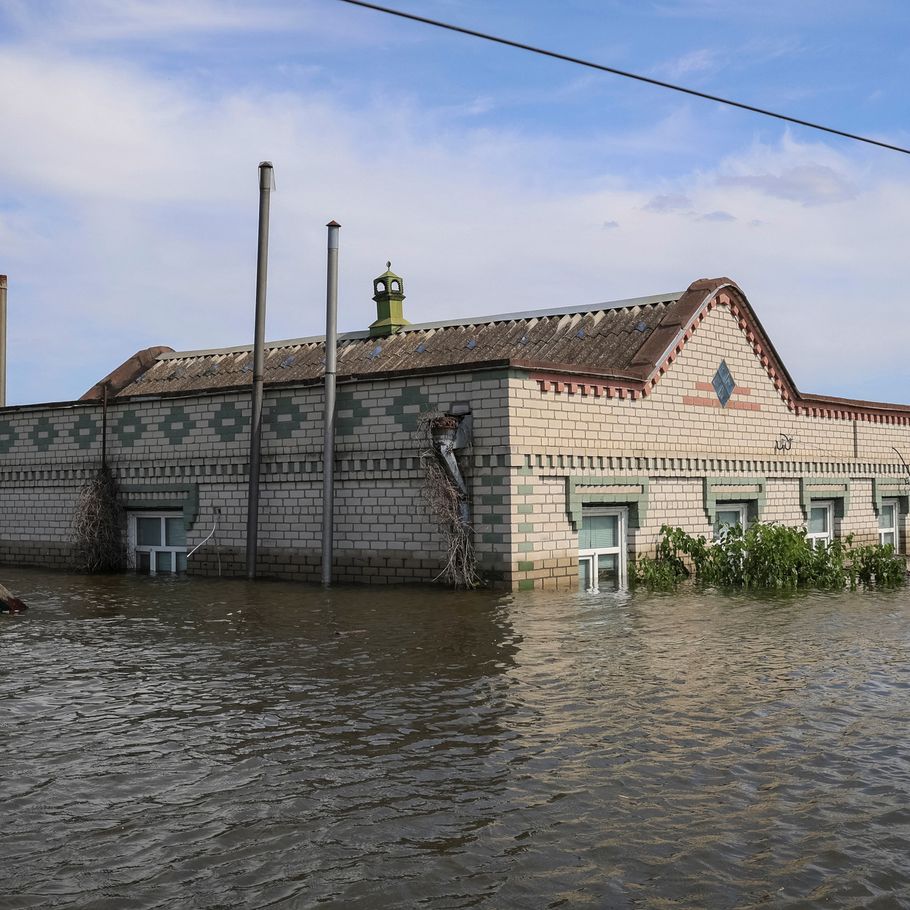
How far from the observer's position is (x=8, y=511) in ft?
75.5

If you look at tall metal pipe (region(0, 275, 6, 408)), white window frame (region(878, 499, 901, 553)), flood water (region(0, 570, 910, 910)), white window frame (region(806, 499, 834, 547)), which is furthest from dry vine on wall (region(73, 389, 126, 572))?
white window frame (region(878, 499, 901, 553))

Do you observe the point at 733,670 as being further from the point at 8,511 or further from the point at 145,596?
the point at 8,511

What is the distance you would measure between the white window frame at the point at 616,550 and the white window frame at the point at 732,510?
2845 mm

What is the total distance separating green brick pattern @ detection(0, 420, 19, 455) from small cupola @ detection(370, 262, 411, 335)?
8.33 m

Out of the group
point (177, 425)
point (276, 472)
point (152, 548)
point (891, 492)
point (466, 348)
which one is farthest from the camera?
point (891, 492)

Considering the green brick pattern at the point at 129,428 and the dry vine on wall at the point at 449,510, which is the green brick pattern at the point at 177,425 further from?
the dry vine on wall at the point at 449,510

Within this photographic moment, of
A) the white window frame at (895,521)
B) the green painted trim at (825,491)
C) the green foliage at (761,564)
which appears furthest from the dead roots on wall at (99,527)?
the white window frame at (895,521)

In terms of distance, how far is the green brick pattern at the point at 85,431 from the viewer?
21.4m

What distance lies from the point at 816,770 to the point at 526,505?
9546 millimetres

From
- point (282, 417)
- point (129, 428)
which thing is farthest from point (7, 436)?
point (282, 417)

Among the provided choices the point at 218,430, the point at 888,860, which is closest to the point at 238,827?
the point at 888,860

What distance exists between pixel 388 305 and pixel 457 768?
2007 cm

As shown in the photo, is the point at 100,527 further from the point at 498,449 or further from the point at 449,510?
the point at 498,449

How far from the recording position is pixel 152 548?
20.7 meters
